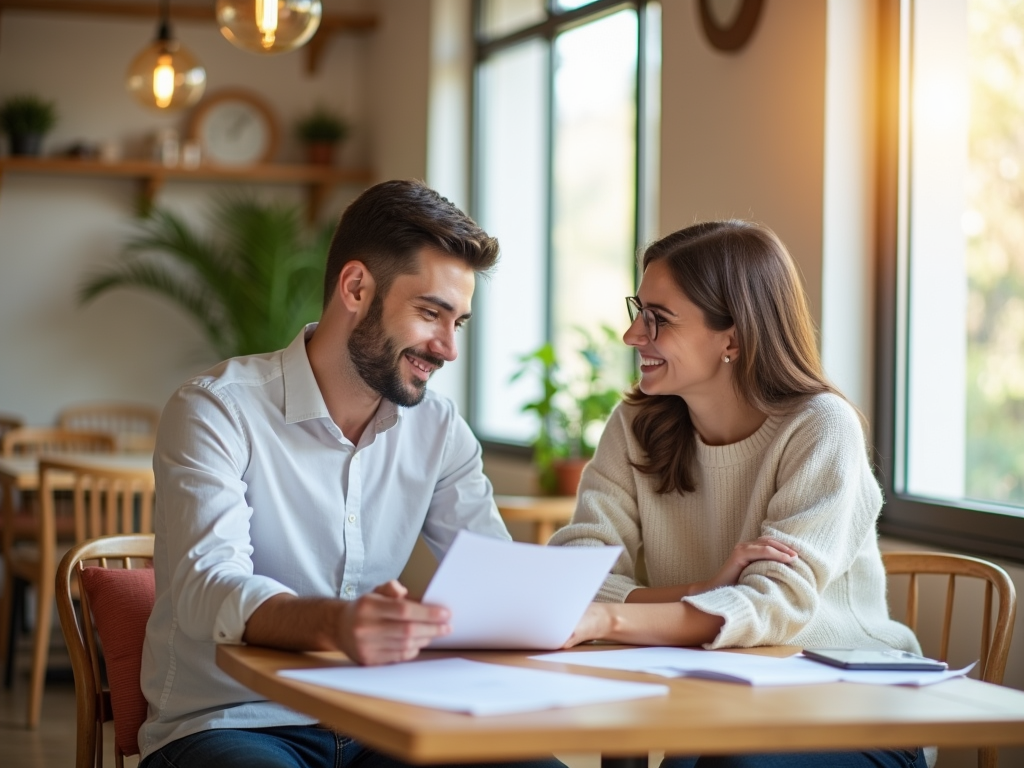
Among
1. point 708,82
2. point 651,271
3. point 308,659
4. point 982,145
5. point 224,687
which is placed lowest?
point 224,687

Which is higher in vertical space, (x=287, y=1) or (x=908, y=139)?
(x=287, y=1)

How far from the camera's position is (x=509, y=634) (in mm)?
1513

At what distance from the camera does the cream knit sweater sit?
1742 mm

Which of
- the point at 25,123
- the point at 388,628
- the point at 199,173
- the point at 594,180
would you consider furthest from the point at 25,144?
the point at 388,628

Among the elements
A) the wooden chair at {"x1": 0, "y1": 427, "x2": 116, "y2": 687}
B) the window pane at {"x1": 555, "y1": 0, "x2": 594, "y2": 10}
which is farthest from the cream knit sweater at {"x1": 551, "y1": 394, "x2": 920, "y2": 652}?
the window pane at {"x1": 555, "y1": 0, "x2": 594, "y2": 10}

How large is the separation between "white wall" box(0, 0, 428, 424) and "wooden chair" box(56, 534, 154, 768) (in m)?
4.14

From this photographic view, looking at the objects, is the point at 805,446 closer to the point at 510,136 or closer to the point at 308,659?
the point at 308,659

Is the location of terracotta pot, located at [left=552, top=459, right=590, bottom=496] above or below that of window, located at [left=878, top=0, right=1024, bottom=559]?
below

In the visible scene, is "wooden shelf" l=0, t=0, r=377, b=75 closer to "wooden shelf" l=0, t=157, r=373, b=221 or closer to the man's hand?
"wooden shelf" l=0, t=157, r=373, b=221

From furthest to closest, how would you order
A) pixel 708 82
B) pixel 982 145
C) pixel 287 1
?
pixel 708 82 → pixel 287 1 → pixel 982 145

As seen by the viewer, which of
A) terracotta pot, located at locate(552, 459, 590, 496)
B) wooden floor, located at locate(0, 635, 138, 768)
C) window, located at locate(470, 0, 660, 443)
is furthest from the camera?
window, located at locate(470, 0, 660, 443)

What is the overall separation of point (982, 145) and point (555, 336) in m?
2.42

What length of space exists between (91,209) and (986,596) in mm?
5087

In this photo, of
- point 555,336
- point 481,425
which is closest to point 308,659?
point 555,336
